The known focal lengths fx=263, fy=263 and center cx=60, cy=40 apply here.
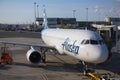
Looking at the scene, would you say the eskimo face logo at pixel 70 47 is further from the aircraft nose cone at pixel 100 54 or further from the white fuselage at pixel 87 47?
the aircraft nose cone at pixel 100 54

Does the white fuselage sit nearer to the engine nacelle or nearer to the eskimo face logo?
the eskimo face logo

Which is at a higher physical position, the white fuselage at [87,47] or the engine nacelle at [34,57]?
the white fuselage at [87,47]

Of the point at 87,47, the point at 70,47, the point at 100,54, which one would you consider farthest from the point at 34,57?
the point at 100,54

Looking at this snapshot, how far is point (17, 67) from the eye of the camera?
846 inches

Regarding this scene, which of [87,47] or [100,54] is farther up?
[87,47]

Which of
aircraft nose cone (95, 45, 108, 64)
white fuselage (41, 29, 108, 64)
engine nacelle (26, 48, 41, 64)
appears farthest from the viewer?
engine nacelle (26, 48, 41, 64)

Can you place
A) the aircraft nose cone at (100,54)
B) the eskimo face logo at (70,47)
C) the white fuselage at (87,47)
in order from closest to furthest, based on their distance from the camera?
the aircraft nose cone at (100,54), the white fuselage at (87,47), the eskimo face logo at (70,47)

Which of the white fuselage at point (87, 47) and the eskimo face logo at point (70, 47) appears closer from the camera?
the white fuselage at point (87, 47)

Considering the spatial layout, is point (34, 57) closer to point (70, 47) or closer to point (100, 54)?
point (70, 47)

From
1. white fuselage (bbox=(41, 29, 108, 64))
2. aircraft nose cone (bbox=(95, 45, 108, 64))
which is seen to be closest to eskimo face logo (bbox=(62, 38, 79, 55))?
white fuselage (bbox=(41, 29, 108, 64))

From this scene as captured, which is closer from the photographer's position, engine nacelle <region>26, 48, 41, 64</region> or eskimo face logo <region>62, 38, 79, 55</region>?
eskimo face logo <region>62, 38, 79, 55</region>

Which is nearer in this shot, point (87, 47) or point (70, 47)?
point (87, 47)

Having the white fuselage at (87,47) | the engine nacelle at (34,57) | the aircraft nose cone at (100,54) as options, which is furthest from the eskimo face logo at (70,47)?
the engine nacelle at (34,57)

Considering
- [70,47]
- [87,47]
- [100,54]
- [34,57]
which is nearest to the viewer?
[100,54]
